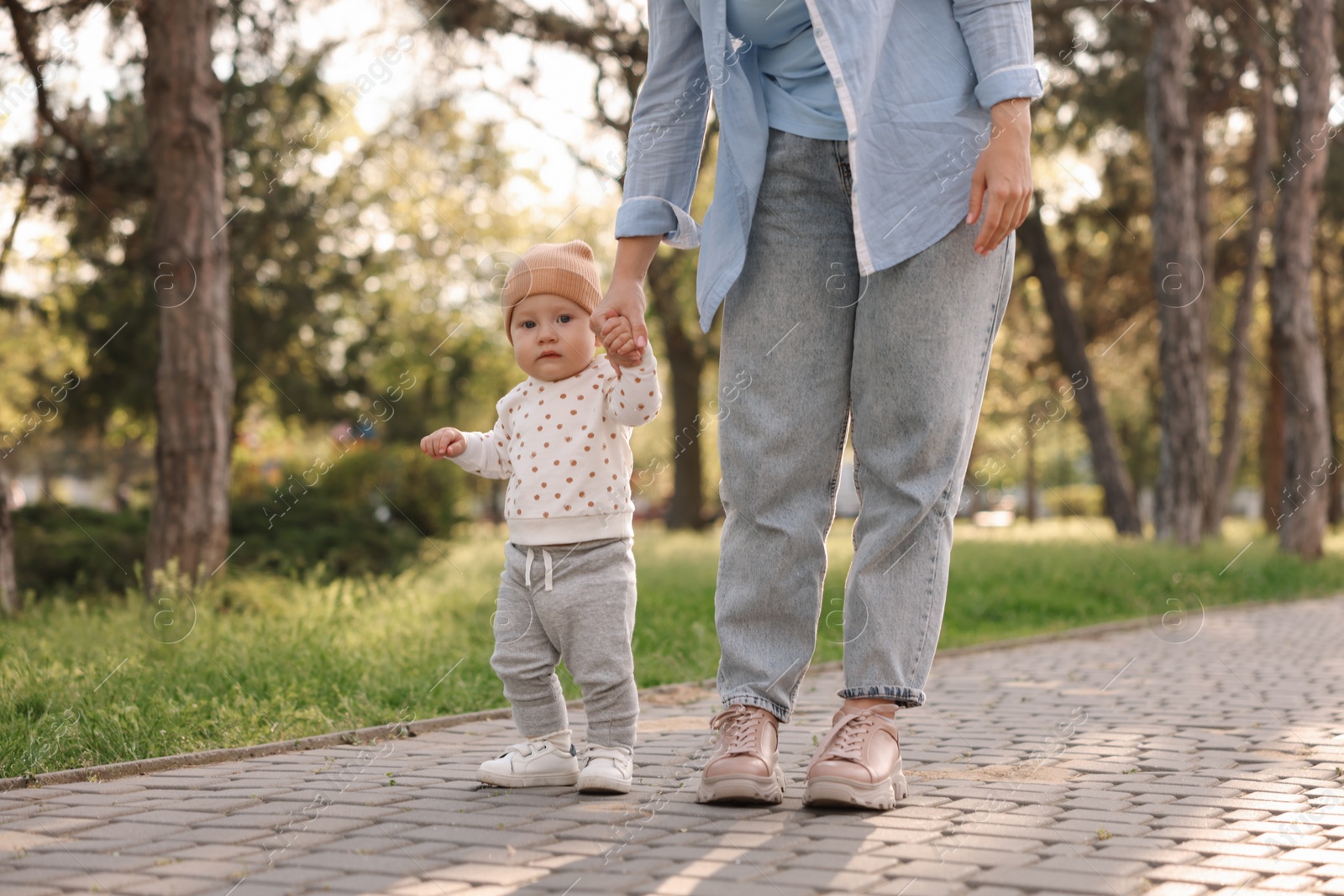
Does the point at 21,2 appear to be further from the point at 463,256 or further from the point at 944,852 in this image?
the point at 463,256

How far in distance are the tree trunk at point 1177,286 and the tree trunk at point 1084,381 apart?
8.67 ft

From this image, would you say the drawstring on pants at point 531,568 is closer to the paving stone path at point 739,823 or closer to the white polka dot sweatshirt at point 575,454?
the white polka dot sweatshirt at point 575,454

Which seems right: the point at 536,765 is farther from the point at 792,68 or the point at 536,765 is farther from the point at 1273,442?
the point at 1273,442

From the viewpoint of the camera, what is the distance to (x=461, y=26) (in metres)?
14.1

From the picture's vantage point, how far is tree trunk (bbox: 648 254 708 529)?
18.5 metres

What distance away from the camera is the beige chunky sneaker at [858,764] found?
2.94m

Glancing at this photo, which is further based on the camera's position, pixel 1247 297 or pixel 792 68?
pixel 1247 297

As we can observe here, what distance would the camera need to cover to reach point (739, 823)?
2865 millimetres

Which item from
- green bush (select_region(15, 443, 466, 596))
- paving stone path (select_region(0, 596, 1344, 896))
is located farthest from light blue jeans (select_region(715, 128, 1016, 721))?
green bush (select_region(15, 443, 466, 596))

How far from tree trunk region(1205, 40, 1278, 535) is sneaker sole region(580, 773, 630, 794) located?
15.9 m

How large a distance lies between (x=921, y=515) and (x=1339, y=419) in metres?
30.3

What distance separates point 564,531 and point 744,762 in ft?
2.43

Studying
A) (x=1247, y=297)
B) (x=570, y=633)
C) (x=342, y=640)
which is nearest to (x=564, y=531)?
(x=570, y=633)

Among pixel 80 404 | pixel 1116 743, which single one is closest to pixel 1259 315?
pixel 80 404
